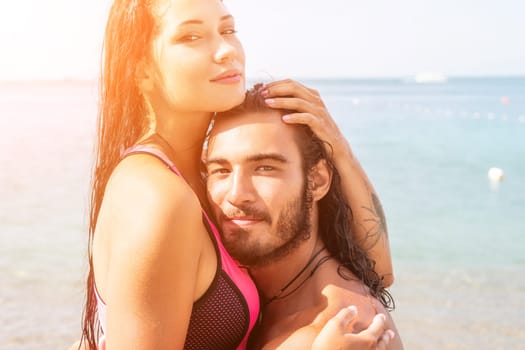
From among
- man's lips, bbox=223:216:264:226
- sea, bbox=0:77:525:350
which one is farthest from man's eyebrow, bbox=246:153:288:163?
sea, bbox=0:77:525:350

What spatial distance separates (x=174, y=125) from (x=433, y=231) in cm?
1099

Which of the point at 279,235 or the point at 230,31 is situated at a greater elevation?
the point at 230,31

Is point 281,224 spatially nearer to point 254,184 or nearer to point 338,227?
point 254,184

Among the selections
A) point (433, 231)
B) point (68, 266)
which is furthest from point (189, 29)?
point (433, 231)

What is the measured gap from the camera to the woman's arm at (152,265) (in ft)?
8.80

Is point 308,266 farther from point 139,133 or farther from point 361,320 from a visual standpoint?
point 139,133

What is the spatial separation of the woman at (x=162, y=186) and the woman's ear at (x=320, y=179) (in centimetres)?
52

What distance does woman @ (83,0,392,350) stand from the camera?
2697mm

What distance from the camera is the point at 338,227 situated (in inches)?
149

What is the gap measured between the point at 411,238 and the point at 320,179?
380 inches

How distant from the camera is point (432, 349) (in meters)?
8.29

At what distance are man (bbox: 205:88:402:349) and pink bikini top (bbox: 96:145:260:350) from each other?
0.16m

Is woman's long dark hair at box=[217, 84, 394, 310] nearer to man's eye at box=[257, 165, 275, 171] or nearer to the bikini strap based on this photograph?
man's eye at box=[257, 165, 275, 171]

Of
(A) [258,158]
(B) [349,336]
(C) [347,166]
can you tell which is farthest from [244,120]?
(B) [349,336]
